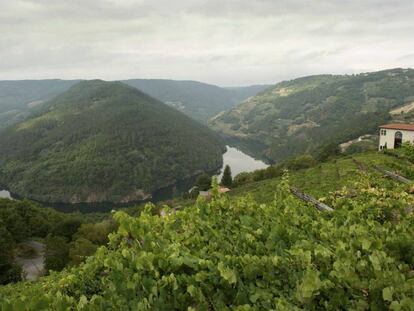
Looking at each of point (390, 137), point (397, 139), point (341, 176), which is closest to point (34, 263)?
point (341, 176)

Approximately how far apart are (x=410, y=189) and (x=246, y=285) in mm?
17593

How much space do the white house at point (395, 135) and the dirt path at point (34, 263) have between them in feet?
244

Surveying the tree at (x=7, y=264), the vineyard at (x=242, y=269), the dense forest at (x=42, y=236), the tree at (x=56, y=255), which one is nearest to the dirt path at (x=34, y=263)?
the dense forest at (x=42, y=236)

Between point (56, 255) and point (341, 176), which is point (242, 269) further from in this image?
point (56, 255)

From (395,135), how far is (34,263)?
261 ft

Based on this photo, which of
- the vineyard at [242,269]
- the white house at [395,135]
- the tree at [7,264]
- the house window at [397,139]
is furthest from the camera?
the house window at [397,139]

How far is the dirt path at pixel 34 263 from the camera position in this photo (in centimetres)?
6684

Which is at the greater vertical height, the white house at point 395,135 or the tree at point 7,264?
the white house at point 395,135

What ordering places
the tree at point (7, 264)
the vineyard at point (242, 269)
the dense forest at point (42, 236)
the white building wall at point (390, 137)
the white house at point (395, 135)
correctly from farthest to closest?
the white building wall at point (390, 137) < the white house at point (395, 135) < the dense forest at point (42, 236) < the tree at point (7, 264) < the vineyard at point (242, 269)

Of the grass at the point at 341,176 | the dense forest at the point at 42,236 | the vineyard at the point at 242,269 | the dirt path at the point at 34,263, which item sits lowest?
the dirt path at the point at 34,263

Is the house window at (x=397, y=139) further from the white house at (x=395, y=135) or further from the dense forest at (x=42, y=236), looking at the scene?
the dense forest at (x=42, y=236)

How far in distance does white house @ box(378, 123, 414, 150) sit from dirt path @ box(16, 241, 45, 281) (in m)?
74.5

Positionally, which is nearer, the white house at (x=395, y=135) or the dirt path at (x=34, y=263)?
the dirt path at (x=34, y=263)

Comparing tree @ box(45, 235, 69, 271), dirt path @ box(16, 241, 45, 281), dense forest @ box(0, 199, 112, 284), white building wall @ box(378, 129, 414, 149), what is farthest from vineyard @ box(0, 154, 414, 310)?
white building wall @ box(378, 129, 414, 149)
